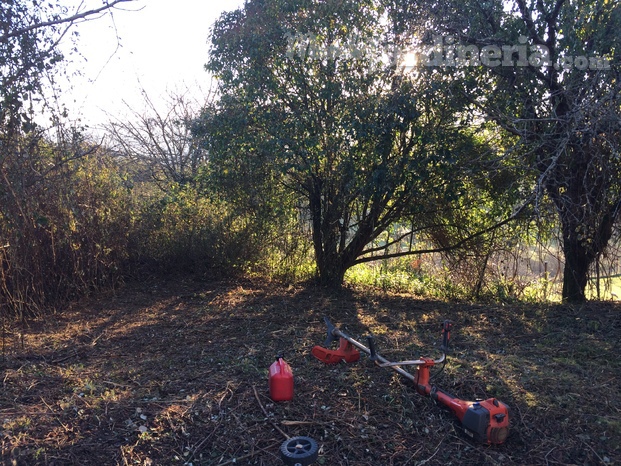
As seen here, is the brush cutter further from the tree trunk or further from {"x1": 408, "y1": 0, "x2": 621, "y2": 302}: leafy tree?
the tree trunk

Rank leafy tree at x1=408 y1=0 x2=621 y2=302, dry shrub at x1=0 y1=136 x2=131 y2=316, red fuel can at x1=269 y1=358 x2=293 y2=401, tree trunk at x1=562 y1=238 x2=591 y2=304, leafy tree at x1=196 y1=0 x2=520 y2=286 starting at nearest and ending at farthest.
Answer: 1. red fuel can at x1=269 y1=358 x2=293 y2=401
2. dry shrub at x1=0 y1=136 x2=131 y2=316
3. leafy tree at x1=408 y1=0 x2=621 y2=302
4. leafy tree at x1=196 y1=0 x2=520 y2=286
5. tree trunk at x1=562 y1=238 x2=591 y2=304

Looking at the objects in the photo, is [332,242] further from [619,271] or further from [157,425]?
[157,425]

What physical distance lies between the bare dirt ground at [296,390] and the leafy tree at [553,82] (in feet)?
4.11

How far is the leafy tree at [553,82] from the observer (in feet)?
16.6

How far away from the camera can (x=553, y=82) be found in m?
5.53

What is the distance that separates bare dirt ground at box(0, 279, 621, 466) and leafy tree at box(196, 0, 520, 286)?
1.75m

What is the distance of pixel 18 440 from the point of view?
9.12ft

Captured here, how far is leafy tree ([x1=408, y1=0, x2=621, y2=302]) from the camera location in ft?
16.6

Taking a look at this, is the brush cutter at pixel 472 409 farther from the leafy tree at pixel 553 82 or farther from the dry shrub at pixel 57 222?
the dry shrub at pixel 57 222

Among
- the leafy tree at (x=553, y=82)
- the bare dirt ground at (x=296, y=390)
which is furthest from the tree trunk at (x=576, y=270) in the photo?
the bare dirt ground at (x=296, y=390)

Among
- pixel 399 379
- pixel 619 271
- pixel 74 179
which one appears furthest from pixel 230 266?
pixel 619 271

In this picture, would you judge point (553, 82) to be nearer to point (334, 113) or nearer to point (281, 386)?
point (334, 113)

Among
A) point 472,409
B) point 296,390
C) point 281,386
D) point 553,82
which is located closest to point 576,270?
point 553,82

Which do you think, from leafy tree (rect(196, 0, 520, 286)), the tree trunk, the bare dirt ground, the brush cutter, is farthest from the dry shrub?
the tree trunk
